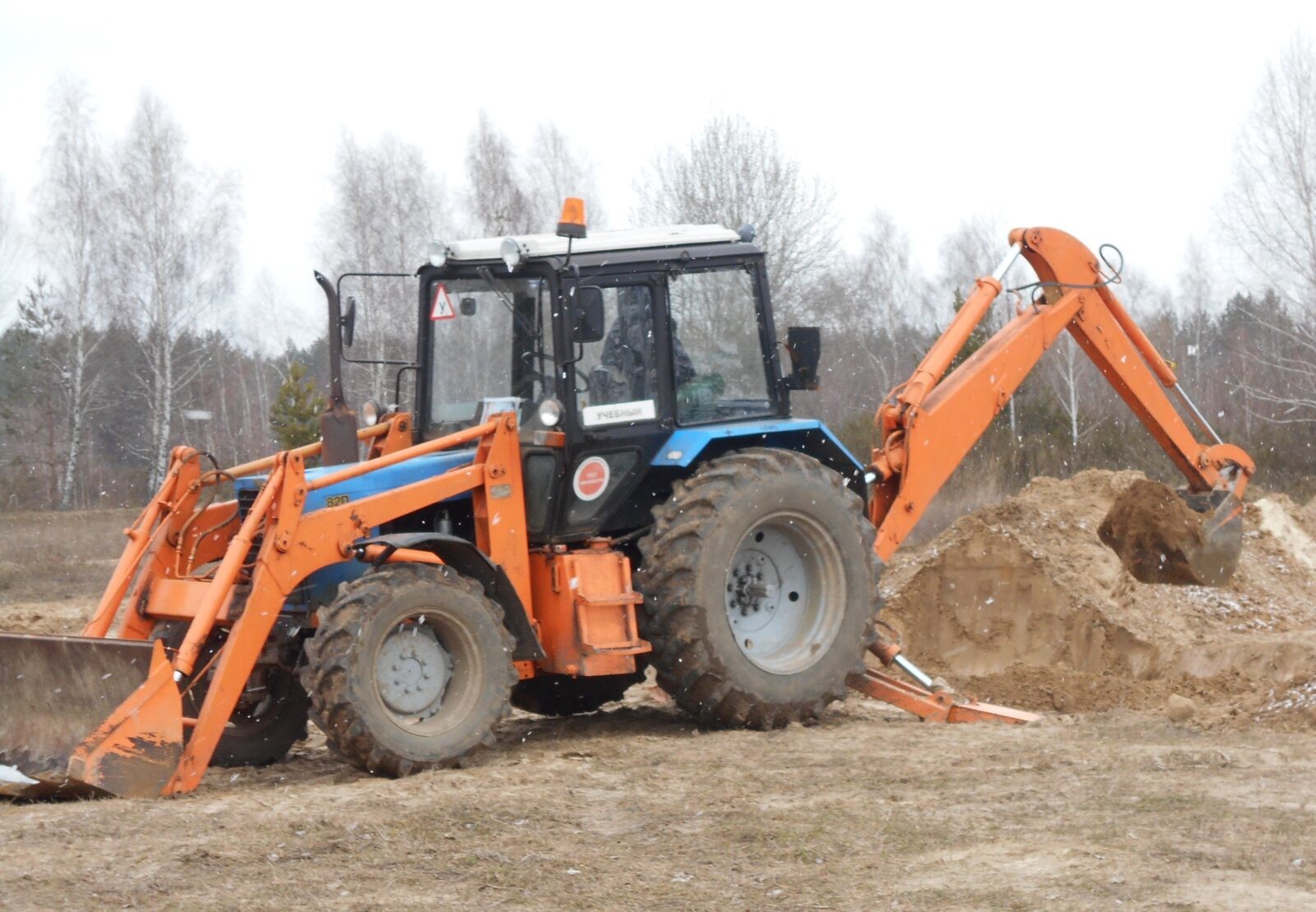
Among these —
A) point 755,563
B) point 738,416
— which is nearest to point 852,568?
point 755,563

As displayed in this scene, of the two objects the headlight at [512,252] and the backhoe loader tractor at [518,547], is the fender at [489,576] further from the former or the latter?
the headlight at [512,252]

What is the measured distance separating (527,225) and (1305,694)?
27.7 meters

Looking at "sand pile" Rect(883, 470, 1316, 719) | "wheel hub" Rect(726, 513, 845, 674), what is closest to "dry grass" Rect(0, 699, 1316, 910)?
"wheel hub" Rect(726, 513, 845, 674)

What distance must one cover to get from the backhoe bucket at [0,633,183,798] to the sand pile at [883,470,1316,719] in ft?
18.5

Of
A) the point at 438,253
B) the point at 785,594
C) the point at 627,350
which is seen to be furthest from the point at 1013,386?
the point at 438,253

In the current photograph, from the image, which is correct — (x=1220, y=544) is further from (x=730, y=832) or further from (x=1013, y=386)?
(x=730, y=832)

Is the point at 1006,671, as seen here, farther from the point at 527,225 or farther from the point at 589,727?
the point at 527,225

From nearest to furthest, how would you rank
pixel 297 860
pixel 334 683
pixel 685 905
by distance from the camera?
pixel 685 905 < pixel 297 860 < pixel 334 683

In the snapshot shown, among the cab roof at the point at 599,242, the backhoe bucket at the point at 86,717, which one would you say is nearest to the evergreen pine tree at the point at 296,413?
the cab roof at the point at 599,242

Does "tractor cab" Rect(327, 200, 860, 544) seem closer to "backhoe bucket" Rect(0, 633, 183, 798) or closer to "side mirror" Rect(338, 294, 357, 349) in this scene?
"side mirror" Rect(338, 294, 357, 349)

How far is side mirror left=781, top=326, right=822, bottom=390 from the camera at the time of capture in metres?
8.41

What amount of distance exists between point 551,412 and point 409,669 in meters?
1.56

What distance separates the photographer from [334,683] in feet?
21.8

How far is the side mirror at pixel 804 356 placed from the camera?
841 cm
